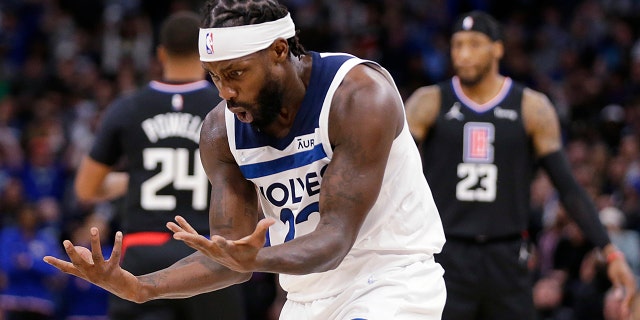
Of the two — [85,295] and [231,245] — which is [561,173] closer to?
[231,245]

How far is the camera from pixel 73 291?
12.4 metres

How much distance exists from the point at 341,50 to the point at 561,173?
10731mm

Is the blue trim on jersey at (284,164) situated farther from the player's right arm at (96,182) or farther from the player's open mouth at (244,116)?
the player's right arm at (96,182)

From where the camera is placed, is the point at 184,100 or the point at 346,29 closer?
the point at 184,100

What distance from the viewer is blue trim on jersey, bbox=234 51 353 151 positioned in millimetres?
4375

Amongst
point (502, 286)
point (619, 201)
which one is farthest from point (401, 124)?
point (619, 201)

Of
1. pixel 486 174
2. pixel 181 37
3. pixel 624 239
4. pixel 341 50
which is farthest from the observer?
pixel 341 50

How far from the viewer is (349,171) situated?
163 inches

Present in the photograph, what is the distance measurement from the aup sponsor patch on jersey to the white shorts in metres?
2.70

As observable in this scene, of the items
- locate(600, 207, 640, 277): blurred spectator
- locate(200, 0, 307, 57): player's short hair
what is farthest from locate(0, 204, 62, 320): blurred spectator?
locate(200, 0, 307, 57): player's short hair

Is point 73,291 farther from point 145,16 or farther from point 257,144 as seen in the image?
point 257,144

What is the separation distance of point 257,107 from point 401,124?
0.62m

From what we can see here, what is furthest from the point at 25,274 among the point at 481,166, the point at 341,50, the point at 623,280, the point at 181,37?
the point at 623,280

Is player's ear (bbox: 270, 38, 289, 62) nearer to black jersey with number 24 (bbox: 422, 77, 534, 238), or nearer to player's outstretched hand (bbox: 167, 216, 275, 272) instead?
player's outstretched hand (bbox: 167, 216, 275, 272)
